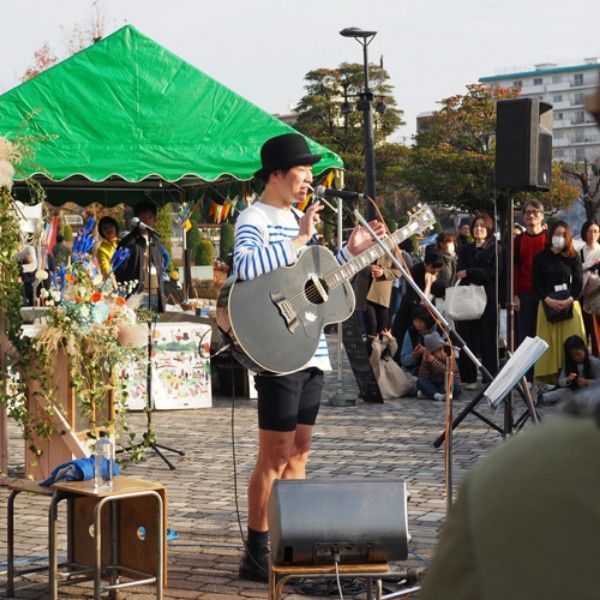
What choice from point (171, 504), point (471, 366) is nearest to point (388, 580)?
point (171, 504)

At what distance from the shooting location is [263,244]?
18.7ft

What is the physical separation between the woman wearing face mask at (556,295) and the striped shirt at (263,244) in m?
6.71

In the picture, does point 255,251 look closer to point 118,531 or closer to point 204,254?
point 118,531

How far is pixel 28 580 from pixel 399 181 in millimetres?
56616

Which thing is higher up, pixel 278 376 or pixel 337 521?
pixel 278 376

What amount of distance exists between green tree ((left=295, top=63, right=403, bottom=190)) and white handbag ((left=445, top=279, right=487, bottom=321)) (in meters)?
44.4

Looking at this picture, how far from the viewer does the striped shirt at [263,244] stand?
5.67 meters

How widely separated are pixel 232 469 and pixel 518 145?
3342 millimetres

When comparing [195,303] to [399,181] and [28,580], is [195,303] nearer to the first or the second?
[28,580]

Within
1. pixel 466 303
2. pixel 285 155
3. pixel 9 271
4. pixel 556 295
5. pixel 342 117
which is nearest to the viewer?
pixel 285 155

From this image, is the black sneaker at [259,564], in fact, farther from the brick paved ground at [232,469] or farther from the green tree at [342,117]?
the green tree at [342,117]

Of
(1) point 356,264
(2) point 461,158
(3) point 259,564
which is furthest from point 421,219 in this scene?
(2) point 461,158

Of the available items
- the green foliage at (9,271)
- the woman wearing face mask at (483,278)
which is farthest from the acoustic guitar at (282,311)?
the woman wearing face mask at (483,278)

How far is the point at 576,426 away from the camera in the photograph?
1060 millimetres
